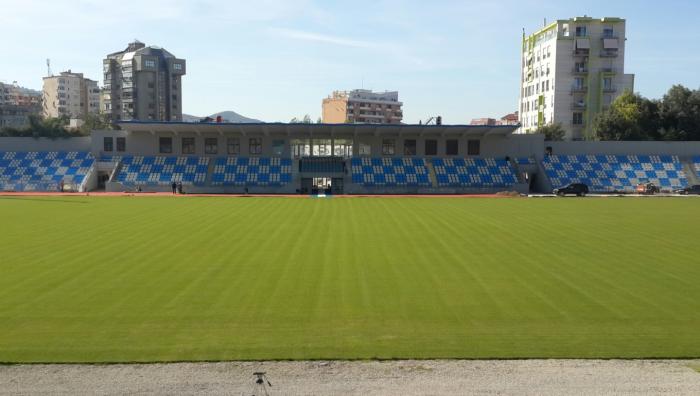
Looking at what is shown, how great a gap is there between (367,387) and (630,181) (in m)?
61.9

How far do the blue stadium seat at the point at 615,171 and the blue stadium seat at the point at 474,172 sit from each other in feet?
15.9

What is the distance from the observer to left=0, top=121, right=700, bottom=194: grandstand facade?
5912 centimetres

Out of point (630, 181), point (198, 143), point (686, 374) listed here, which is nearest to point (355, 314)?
point (686, 374)

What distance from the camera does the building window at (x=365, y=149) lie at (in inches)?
2542

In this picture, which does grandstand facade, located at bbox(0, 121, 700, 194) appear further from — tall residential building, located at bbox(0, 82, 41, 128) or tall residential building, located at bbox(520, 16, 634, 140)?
tall residential building, located at bbox(0, 82, 41, 128)

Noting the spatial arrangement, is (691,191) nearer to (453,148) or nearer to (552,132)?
(552,132)

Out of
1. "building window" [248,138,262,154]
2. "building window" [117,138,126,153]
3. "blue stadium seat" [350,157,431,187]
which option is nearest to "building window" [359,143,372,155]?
"blue stadium seat" [350,157,431,187]

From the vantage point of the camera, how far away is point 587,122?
8856cm

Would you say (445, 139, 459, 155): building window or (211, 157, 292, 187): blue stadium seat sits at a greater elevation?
(445, 139, 459, 155): building window

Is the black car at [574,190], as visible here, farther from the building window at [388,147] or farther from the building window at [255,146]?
the building window at [255,146]

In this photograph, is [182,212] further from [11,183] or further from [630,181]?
[630,181]

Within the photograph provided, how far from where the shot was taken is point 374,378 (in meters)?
8.48

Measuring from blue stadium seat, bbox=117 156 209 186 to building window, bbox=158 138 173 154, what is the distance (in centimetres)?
112

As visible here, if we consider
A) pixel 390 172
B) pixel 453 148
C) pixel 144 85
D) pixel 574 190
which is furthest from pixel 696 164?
pixel 144 85
